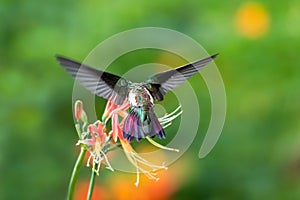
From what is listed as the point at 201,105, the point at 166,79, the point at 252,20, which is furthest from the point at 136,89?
the point at 252,20

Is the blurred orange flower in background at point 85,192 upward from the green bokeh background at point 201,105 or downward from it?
downward

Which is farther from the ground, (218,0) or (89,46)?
(218,0)

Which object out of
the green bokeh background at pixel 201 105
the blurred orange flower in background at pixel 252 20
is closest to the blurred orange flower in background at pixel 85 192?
the green bokeh background at pixel 201 105

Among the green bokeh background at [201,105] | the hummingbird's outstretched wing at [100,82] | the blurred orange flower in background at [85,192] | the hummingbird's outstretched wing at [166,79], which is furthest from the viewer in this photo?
the green bokeh background at [201,105]

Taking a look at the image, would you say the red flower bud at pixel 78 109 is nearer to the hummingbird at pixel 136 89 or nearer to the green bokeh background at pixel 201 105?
the hummingbird at pixel 136 89

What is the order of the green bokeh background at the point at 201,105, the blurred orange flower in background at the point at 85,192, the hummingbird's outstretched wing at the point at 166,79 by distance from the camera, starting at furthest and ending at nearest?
the green bokeh background at the point at 201,105 < the blurred orange flower in background at the point at 85,192 < the hummingbird's outstretched wing at the point at 166,79

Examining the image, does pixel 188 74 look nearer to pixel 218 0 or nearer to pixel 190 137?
pixel 190 137

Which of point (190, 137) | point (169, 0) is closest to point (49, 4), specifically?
point (169, 0)
